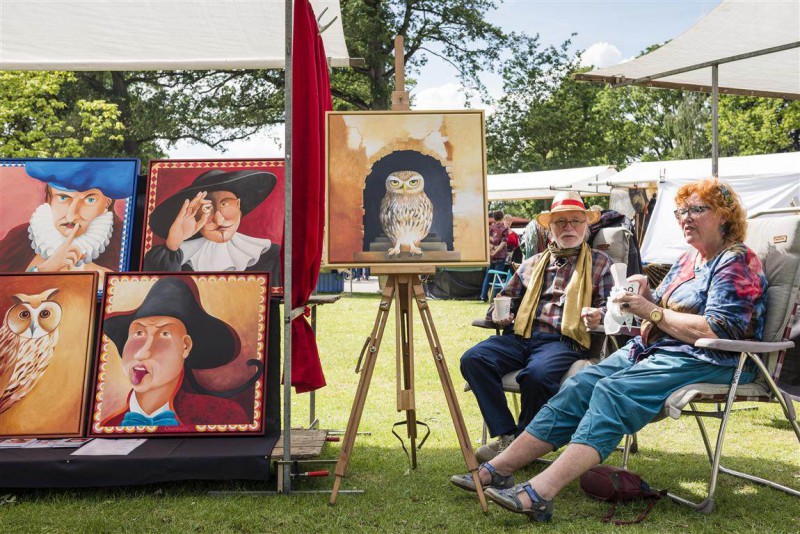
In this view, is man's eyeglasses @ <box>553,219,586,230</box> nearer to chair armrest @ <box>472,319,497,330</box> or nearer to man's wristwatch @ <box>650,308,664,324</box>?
chair armrest @ <box>472,319,497,330</box>

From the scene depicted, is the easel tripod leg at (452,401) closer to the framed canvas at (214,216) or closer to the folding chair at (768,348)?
the folding chair at (768,348)

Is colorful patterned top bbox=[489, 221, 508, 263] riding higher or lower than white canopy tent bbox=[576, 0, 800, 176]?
lower

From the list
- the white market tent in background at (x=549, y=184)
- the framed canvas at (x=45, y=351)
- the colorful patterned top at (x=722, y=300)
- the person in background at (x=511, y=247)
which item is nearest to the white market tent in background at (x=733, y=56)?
the colorful patterned top at (x=722, y=300)

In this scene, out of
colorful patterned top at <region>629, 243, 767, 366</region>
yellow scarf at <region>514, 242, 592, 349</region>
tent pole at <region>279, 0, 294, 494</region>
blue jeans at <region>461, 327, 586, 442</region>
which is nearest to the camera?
colorful patterned top at <region>629, 243, 767, 366</region>

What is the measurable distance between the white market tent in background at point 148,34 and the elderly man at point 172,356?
1590 mm

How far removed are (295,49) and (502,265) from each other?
29.3 feet

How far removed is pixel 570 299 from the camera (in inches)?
139

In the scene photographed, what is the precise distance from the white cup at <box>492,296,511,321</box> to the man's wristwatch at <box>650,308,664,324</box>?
0.85 metres

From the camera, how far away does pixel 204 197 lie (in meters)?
4.02

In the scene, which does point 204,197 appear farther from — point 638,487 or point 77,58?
point 638,487

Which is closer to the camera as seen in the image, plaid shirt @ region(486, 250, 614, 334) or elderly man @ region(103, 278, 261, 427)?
elderly man @ region(103, 278, 261, 427)

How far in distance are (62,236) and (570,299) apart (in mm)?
2650

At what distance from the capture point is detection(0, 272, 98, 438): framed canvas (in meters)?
3.30

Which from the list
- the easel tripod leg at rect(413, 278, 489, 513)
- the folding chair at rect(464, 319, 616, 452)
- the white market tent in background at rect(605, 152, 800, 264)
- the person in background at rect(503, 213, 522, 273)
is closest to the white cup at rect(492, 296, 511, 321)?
the folding chair at rect(464, 319, 616, 452)
